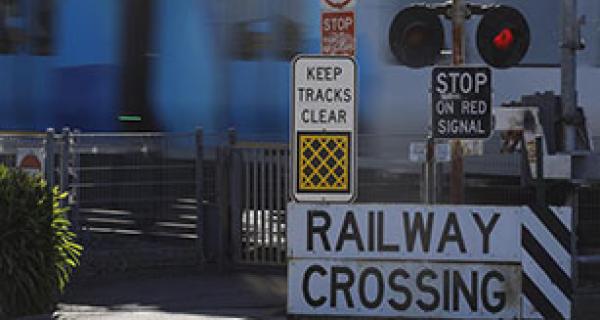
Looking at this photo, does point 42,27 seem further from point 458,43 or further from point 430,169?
point 458,43

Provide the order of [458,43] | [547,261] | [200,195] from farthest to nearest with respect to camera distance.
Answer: [200,195] → [458,43] → [547,261]

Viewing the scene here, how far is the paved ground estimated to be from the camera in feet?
29.9

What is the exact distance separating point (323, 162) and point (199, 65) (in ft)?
30.1

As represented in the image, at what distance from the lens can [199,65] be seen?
1574 cm

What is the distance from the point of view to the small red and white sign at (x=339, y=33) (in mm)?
7613

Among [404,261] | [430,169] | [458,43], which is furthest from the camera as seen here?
[430,169]

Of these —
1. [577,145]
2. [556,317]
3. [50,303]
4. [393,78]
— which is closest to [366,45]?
[393,78]

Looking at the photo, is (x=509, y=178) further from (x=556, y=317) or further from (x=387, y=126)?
(x=556, y=317)

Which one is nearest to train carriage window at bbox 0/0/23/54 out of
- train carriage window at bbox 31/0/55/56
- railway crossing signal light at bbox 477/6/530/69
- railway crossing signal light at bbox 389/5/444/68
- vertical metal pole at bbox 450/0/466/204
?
train carriage window at bbox 31/0/55/56

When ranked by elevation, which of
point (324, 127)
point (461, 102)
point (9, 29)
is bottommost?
point (324, 127)

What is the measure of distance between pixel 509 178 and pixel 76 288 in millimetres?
5789

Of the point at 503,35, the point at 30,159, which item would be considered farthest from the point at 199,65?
the point at 503,35

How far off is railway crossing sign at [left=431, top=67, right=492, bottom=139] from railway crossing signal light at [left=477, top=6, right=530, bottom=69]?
3.42 feet

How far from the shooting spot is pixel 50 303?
853cm
